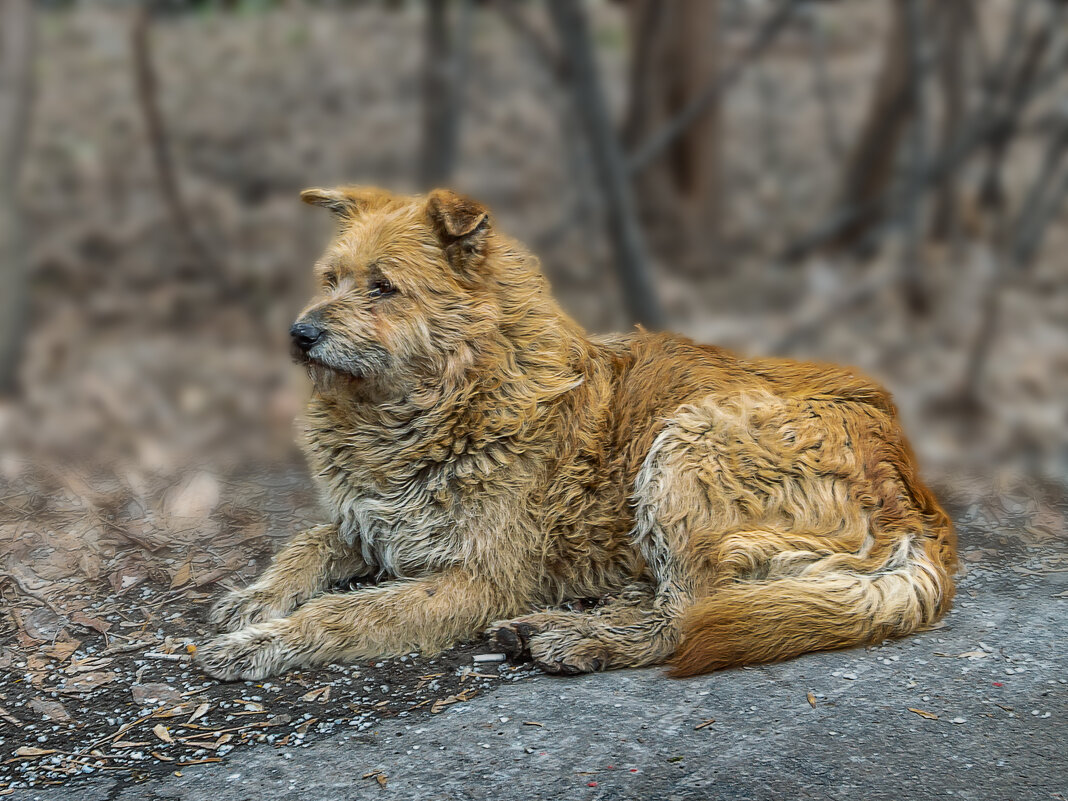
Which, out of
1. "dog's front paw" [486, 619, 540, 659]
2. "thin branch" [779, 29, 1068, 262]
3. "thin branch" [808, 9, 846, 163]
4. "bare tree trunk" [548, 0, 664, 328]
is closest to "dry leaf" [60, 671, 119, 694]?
"dog's front paw" [486, 619, 540, 659]

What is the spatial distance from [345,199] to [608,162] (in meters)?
2.26

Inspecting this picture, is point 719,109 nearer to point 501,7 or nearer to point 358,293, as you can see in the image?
point 501,7

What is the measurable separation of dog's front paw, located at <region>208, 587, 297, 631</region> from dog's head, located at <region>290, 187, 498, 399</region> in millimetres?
932

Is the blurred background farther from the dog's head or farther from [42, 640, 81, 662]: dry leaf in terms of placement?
the dog's head

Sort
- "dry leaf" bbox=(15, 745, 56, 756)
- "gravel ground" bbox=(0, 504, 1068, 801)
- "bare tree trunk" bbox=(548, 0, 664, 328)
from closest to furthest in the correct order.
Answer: "gravel ground" bbox=(0, 504, 1068, 801), "dry leaf" bbox=(15, 745, 56, 756), "bare tree trunk" bbox=(548, 0, 664, 328)

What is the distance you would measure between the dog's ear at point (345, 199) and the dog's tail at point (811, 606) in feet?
6.76

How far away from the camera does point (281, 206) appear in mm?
8758

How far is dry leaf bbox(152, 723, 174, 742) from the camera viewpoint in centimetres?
381

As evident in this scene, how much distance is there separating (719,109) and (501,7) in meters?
1.88

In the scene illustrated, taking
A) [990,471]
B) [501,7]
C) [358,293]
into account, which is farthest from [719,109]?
[358,293]

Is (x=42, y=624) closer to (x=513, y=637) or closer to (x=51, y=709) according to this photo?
(x=51, y=709)

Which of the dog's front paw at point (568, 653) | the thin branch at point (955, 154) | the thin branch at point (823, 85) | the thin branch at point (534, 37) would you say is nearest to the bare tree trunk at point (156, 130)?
the thin branch at point (534, 37)

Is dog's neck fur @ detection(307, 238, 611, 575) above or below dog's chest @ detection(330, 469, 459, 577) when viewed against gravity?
above

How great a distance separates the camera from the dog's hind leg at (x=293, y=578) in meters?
4.56
